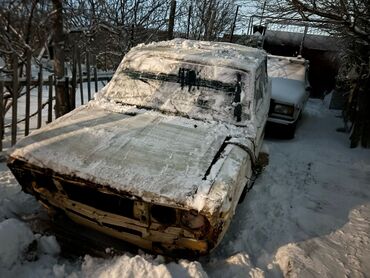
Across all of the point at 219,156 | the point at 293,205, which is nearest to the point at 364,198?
the point at 293,205

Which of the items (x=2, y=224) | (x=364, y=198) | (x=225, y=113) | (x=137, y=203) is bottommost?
(x=364, y=198)

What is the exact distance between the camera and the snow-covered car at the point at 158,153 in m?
2.76

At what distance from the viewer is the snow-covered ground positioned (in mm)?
2889

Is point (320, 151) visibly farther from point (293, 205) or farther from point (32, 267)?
point (32, 267)

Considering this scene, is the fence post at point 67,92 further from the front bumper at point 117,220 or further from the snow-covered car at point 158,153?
the front bumper at point 117,220

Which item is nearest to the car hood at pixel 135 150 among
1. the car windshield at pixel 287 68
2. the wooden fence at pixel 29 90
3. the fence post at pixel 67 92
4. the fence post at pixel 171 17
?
the wooden fence at pixel 29 90

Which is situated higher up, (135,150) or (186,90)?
(186,90)

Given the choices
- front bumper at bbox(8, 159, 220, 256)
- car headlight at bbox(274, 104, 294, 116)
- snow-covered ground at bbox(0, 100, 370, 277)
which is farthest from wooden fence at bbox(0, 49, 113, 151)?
car headlight at bbox(274, 104, 294, 116)

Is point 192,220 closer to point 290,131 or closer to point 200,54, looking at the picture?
point 200,54

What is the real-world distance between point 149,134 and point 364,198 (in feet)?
11.8

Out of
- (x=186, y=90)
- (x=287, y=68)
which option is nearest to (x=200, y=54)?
(x=186, y=90)

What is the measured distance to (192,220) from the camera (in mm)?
2754

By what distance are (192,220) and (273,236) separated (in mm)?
1478

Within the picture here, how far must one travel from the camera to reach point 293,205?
4.62 m
